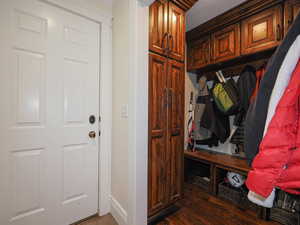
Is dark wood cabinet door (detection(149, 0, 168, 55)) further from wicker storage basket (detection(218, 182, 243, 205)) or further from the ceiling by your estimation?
wicker storage basket (detection(218, 182, 243, 205))

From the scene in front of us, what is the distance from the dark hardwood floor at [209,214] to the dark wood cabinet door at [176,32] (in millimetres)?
1751

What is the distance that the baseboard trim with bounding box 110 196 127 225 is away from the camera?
134cm

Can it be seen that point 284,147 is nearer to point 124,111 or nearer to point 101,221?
point 124,111

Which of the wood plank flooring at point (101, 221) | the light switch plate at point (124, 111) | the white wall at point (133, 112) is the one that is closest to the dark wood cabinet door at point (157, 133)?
the white wall at point (133, 112)

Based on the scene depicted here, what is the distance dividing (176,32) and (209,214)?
2.08m

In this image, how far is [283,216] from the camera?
55.4 inches

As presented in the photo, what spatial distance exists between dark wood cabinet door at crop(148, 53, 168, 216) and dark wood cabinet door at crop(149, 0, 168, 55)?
0.10 m

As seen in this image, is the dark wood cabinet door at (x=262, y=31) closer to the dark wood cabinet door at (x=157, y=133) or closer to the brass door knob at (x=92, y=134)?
the dark wood cabinet door at (x=157, y=133)

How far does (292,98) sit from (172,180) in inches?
52.8

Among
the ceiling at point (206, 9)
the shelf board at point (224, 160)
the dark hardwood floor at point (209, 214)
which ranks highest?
the ceiling at point (206, 9)

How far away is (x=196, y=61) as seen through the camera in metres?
2.29

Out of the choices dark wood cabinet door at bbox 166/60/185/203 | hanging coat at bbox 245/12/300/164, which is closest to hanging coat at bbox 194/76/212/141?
dark wood cabinet door at bbox 166/60/185/203

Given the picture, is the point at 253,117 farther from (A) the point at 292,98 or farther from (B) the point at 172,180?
(B) the point at 172,180

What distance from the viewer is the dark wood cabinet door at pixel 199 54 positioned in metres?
2.15
